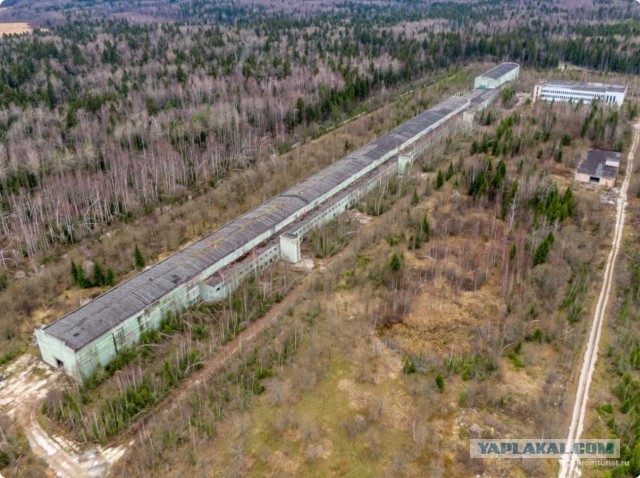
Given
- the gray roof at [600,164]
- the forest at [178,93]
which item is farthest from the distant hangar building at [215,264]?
the gray roof at [600,164]

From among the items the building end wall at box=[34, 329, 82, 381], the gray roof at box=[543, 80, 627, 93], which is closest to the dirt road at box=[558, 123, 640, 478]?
the building end wall at box=[34, 329, 82, 381]

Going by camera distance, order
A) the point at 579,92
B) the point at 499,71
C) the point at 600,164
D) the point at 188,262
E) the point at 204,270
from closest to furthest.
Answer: the point at 204,270, the point at 188,262, the point at 600,164, the point at 579,92, the point at 499,71

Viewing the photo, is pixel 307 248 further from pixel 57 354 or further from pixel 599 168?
pixel 599 168

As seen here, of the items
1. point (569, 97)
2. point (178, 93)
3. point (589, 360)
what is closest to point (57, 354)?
point (589, 360)

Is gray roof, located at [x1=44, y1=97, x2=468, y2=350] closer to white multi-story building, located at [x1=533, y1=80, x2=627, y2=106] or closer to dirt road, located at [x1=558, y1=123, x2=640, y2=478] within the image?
dirt road, located at [x1=558, y1=123, x2=640, y2=478]

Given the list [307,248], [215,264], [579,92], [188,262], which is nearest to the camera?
[188,262]

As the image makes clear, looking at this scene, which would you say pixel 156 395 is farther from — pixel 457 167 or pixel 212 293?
pixel 457 167

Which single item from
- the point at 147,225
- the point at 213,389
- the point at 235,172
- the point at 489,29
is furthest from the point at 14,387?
the point at 489,29
